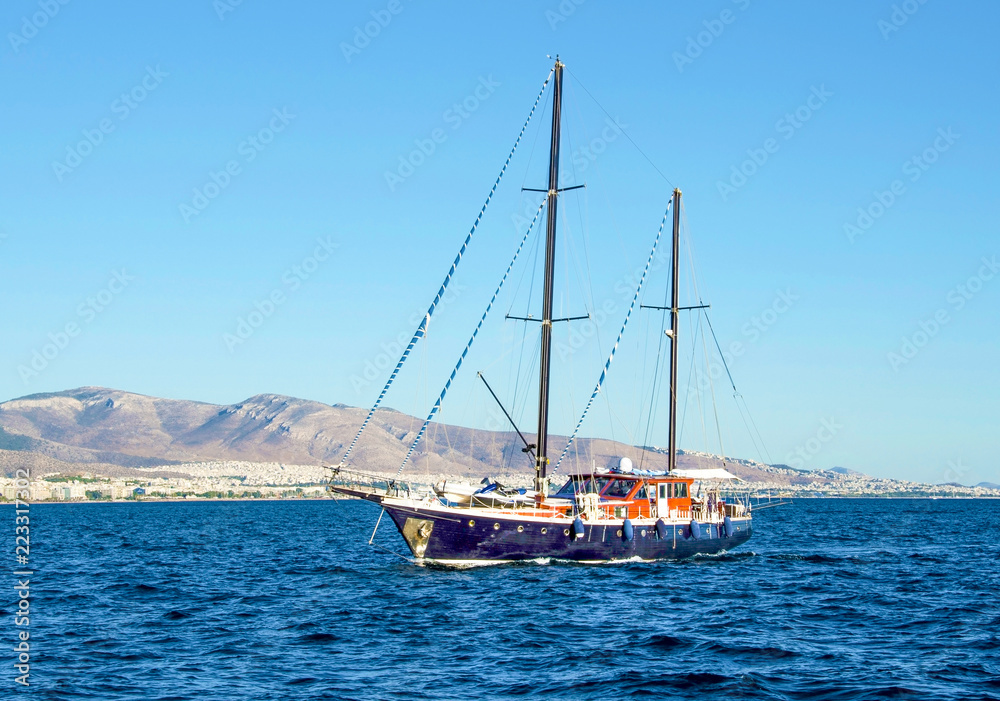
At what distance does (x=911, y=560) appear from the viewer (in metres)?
54.4

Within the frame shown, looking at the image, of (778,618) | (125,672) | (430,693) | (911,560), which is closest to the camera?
(430,693)

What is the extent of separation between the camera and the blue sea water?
2281 centimetres

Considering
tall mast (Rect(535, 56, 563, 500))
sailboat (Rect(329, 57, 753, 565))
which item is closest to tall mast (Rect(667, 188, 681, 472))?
sailboat (Rect(329, 57, 753, 565))

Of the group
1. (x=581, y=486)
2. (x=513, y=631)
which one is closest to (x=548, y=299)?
(x=581, y=486)

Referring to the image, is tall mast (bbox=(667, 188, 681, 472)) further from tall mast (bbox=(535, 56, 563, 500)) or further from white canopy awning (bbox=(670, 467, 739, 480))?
tall mast (bbox=(535, 56, 563, 500))

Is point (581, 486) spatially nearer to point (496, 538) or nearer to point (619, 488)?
point (619, 488)

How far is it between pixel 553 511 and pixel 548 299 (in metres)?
10.5

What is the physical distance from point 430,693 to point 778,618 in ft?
47.3

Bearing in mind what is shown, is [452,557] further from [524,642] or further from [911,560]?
[911,560]

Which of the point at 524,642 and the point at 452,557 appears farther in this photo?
the point at 452,557

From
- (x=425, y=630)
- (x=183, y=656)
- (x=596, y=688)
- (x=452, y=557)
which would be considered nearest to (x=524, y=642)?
(x=425, y=630)

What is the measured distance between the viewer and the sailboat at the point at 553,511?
42.4 metres

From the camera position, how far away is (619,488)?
1914 inches

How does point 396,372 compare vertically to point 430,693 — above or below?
above
